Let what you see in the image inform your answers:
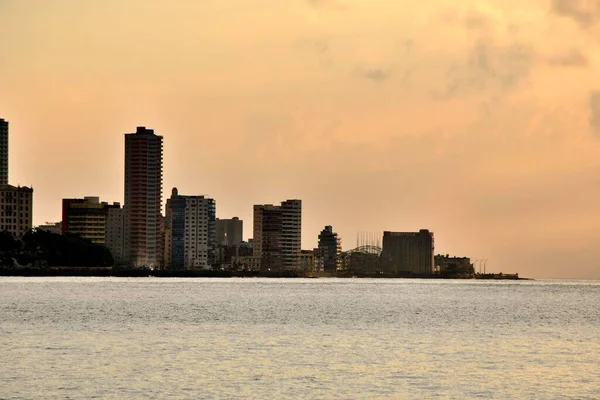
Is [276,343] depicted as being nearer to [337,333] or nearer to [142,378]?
[337,333]

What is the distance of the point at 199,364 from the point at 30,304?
103m

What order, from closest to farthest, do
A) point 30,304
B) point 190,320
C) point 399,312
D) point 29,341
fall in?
1. point 29,341
2. point 190,320
3. point 399,312
4. point 30,304

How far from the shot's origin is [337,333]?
108 metres

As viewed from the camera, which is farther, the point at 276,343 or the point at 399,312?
the point at 399,312

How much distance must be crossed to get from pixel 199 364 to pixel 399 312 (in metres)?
86.9

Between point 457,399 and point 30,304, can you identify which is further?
point 30,304

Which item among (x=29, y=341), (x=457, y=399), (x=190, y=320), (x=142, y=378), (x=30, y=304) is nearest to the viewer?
(x=457, y=399)

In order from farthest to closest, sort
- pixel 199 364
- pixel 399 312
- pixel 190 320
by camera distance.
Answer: pixel 399 312 → pixel 190 320 → pixel 199 364

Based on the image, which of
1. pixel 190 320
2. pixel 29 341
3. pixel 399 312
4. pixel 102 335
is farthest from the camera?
pixel 399 312

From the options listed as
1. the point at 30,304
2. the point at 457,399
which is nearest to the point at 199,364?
the point at 457,399

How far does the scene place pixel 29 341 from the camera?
93.9m

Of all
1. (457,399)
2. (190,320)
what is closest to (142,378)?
(457,399)

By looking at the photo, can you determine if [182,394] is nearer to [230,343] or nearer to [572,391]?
[572,391]

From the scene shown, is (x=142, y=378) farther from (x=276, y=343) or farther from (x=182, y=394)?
(x=276, y=343)
